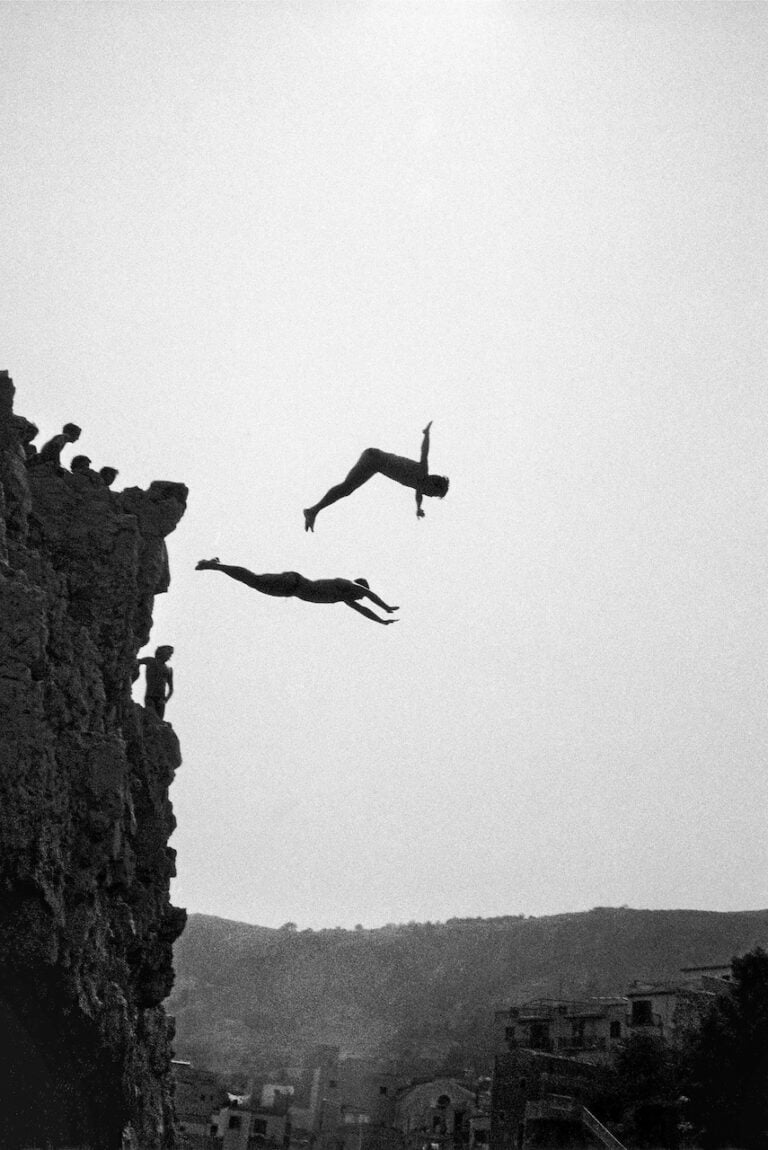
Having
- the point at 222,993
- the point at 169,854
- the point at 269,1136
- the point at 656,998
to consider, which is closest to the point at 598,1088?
the point at 656,998

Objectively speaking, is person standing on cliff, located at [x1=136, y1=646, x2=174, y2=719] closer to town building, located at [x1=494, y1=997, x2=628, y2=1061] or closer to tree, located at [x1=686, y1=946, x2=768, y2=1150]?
tree, located at [x1=686, y1=946, x2=768, y2=1150]

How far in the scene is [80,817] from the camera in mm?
19391

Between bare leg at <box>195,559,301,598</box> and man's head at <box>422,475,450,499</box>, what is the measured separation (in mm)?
1526

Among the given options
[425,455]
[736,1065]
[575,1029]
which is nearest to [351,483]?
[425,455]

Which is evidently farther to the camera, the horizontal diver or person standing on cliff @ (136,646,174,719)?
person standing on cliff @ (136,646,174,719)

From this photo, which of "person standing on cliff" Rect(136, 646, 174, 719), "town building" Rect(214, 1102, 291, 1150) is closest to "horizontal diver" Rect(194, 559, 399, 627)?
"person standing on cliff" Rect(136, 646, 174, 719)

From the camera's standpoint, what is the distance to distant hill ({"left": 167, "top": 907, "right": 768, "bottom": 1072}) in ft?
333

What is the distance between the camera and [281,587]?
1201 centimetres

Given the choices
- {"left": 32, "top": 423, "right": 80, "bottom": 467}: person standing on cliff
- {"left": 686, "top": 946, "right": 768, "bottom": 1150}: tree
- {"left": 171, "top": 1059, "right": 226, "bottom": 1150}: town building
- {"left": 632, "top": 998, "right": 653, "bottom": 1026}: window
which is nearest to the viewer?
{"left": 32, "top": 423, "right": 80, "bottom": 467}: person standing on cliff

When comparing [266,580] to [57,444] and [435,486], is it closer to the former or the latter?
[435,486]

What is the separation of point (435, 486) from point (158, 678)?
14707 mm

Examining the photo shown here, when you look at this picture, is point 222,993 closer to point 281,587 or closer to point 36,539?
point 36,539

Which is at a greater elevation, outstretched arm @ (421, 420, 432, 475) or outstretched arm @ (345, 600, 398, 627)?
outstretched arm @ (421, 420, 432, 475)

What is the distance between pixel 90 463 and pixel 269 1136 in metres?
39.7
